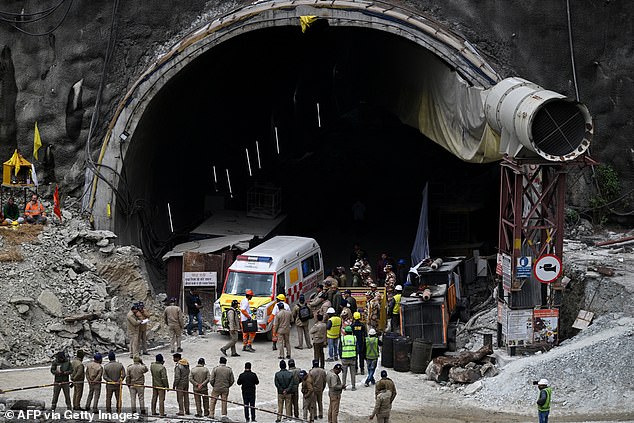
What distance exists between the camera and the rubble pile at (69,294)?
2880cm

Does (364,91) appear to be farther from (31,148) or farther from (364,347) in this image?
(364,347)

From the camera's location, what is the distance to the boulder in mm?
29516

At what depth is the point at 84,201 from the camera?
34531 millimetres

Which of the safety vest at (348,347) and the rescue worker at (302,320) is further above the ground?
the rescue worker at (302,320)

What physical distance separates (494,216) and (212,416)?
15915mm

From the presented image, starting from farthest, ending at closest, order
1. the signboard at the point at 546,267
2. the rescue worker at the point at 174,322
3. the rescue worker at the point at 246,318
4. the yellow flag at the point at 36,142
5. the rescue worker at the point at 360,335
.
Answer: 1. the yellow flag at the point at 36,142
2. the rescue worker at the point at 246,318
3. the rescue worker at the point at 174,322
4. the rescue worker at the point at 360,335
5. the signboard at the point at 546,267

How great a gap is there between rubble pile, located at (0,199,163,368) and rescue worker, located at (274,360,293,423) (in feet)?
21.5

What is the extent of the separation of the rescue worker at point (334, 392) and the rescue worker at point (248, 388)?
1.43 metres

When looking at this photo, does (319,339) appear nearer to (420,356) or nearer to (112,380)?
(420,356)

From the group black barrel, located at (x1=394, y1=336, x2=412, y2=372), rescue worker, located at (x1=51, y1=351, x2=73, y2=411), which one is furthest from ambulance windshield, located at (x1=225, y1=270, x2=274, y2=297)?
rescue worker, located at (x1=51, y1=351, x2=73, y2=411)

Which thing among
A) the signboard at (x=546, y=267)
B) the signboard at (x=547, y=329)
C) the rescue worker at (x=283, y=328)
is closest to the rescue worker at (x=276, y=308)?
the rescue worker at (x=283, y=328)

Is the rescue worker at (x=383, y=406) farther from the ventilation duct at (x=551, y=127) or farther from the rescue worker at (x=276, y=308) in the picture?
the rescue worker at (x=276, y=308)

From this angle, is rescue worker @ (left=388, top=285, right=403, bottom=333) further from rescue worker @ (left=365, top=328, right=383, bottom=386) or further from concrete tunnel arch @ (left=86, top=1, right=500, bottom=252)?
concrete tunnel arch @ (left=86, top=1, right=500, bottom=252)

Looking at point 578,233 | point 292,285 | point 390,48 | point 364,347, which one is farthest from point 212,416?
point 390,48
